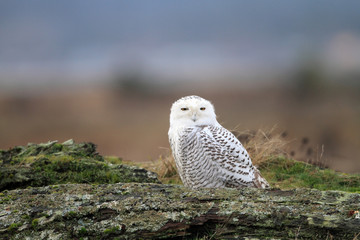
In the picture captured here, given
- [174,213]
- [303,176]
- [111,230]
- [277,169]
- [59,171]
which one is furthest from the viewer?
[277,169]

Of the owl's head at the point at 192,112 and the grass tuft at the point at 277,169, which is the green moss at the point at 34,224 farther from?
the grass tuft at the point at 277,169

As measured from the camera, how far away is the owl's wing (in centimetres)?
487

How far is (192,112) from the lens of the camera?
5.09 metres

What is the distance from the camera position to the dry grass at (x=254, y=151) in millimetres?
7785

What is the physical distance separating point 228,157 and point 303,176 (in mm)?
3261

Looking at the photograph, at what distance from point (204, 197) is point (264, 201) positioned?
0.52 meters

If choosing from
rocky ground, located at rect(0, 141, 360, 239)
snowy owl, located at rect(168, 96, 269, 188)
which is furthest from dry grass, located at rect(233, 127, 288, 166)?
rocky ground, located at rect(0, 141, 360, 239)

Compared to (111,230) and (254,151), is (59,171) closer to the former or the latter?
(111,230)

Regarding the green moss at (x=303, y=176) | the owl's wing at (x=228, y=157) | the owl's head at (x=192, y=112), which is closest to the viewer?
the owl's wing at (x=228, y=157)

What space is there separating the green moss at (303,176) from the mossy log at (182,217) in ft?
12.6

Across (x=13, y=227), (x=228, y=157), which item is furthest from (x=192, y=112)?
(x=13, y=227)

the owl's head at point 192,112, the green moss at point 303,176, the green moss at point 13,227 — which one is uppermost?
the owl's head at point 192,112

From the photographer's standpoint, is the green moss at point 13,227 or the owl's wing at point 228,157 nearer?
the green moss at point 13,227

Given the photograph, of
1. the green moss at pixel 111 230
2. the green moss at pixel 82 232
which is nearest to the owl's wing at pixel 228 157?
the green moss at pixel 111 230
